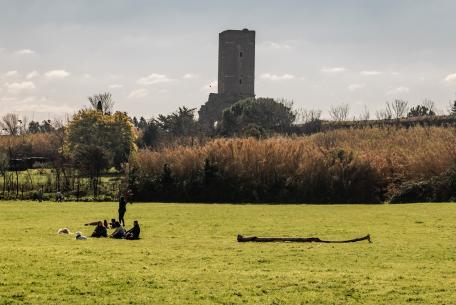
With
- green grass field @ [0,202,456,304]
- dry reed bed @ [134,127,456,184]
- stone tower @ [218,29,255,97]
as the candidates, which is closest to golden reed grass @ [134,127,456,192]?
dry reed bed @ [134,127,456,184]

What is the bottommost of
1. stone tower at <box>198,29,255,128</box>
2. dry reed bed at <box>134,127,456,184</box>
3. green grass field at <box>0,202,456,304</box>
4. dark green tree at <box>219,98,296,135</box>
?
green grass field at <box>0,202,456,304</box>

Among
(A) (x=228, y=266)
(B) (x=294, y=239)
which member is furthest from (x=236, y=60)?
(A) (x=228, y=266)

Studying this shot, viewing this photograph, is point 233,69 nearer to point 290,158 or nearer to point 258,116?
point 258,116

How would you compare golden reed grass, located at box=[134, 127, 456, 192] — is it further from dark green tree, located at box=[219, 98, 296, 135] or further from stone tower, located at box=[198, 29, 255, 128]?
stone tower, located at box=[198, 29, 255, 128]

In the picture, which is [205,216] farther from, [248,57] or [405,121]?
[248,57]

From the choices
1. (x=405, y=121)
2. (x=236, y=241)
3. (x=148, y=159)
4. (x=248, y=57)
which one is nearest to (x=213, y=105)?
(x=248, y=57)

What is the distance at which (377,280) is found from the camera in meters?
14.7

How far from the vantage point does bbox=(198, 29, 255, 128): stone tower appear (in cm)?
13625

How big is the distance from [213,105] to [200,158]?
8435 centimetres

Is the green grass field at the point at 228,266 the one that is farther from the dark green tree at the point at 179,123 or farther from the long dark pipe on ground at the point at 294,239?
the dark green tree at the point at 179,123

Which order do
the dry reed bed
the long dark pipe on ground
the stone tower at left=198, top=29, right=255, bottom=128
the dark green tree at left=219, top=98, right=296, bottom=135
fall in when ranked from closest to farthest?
1. the long dark pipe on ground
2. the dry reed bed
3. the dark green tree at left=219, top=98, right=296, bottom=135
4. the stone tower at left=198, top=29, right=255, bottom=128

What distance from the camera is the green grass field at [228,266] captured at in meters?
13.2

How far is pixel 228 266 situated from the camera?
16.6 meters

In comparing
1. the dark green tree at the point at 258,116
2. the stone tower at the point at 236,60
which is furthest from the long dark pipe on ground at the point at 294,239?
the stone tower at the point at 236,60
